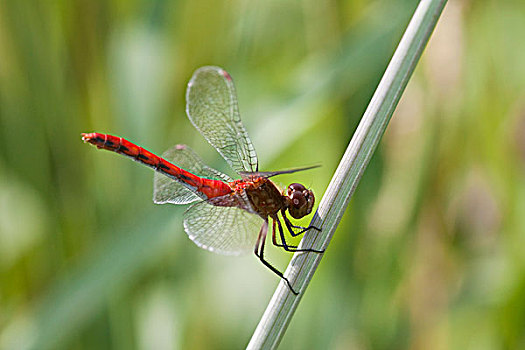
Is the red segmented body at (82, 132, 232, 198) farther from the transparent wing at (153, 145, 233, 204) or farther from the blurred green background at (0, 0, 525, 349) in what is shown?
the blurred green background at (0, 0, 525, 349)

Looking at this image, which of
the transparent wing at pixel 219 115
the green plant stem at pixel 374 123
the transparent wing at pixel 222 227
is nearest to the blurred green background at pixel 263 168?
the transparent wing at pixel 219 115

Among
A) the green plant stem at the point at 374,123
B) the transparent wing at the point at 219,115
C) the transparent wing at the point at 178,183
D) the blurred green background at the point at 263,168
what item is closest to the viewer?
the green plant stem at the point at 374,123

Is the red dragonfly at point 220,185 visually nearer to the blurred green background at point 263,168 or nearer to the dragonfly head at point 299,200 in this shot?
the dragonfly head at point 299,200

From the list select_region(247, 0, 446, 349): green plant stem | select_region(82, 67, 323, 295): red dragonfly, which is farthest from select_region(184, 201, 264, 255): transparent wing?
select_region(247, 0, 446, 349): green plant stem

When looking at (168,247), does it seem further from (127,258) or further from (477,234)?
(477,234)

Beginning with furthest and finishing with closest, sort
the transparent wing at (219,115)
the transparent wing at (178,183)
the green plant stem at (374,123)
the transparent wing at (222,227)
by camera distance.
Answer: the transparent wing at (219,115)
the transparent wing at (178,183)
the transparent wing at (222,227)
the green plant stem at (374,123)

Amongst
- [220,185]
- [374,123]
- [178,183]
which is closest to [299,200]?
[220,185]

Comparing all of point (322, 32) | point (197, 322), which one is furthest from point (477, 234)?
point (197, 322)
